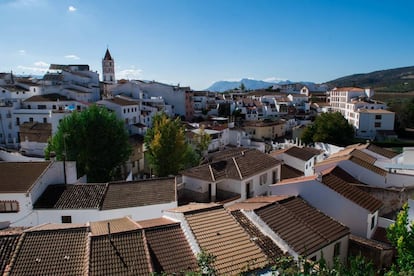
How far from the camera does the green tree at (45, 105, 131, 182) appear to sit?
89.7 ft

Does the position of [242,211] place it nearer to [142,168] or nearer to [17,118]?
[142,168]

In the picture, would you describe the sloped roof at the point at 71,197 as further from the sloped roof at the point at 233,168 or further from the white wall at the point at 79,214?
the sloped roof at the point at 233,168

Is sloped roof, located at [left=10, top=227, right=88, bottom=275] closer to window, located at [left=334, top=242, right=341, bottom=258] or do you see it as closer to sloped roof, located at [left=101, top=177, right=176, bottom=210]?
sloped roof, located at [left=101, top=177, right=176, bottom=210]

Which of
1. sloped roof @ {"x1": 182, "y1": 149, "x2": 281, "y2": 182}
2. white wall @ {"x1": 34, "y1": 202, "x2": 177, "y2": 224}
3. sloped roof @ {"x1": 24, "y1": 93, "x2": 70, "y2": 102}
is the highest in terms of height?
sloped roof @ {"x1": 24, "y1": 93, "x2": 70, "y2": 102}

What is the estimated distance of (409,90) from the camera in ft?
438

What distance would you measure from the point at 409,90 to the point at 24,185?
150 meters

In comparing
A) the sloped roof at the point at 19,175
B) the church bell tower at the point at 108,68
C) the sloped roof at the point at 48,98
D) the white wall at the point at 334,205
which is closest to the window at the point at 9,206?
the sloped roof at the point at 19,175

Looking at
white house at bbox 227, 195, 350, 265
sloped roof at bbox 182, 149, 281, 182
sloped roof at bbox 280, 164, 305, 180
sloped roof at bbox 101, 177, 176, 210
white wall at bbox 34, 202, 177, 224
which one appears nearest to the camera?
white house at bbox 227, 195, 350, 265

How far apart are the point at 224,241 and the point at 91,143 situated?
18510 millimetres

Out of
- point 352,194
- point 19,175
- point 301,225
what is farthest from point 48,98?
point 352,194

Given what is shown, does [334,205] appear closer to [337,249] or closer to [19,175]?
[337,249]

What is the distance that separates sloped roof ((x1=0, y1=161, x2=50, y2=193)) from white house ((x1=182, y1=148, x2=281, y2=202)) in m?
9.10

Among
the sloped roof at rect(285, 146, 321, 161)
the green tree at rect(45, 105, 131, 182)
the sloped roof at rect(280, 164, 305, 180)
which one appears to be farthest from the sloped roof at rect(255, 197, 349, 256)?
the green tree at rect(45, 105, 131, 182)

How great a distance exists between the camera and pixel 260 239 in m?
13.3
